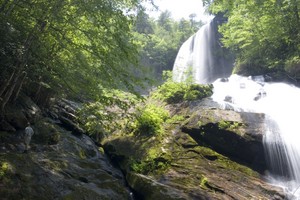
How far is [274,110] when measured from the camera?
14109 mm

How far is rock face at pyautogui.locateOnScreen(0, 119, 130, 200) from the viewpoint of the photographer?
607cm

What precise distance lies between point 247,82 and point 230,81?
6.54 feet

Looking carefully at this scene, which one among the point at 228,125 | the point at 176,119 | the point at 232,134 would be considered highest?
the point at 228,125

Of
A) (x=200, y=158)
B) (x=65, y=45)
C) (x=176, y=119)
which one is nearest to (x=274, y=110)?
(x=176, y=119)

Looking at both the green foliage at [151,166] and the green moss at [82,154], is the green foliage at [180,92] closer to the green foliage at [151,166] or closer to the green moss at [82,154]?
the green foliage at [151,166]

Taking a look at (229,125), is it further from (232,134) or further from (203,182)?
(203,182)

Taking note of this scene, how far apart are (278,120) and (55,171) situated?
8.66m

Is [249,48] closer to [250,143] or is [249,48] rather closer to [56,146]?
[250,143]

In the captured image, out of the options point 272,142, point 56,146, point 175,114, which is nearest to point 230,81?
point 175,114

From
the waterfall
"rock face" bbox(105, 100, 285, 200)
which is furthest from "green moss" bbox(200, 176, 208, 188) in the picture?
the waterfall

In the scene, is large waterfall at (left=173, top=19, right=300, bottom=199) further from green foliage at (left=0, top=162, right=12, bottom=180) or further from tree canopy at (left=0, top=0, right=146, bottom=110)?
green foliage at (left=0, top=162, right=12, bottom=180)

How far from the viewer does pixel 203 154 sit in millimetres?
9383

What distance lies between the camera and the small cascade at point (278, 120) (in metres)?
9.22

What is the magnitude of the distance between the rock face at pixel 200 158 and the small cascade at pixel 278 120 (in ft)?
1.46
